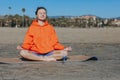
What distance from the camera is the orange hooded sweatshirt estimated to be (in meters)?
11.3

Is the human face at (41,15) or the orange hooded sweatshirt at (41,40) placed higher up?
the human face at (41,15)

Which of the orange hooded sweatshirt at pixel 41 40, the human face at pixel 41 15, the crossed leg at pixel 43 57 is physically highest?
the human face at pixel 41 15

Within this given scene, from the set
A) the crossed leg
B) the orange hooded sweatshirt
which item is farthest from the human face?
the crossed leg

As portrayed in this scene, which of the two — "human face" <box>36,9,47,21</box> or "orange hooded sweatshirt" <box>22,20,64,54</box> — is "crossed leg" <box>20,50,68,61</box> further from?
"human face" <box>36,9,47,21</box>

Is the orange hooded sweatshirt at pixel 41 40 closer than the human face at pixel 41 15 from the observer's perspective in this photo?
No

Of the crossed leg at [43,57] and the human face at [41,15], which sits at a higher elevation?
the human face at [41,15]

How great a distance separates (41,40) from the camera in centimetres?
1134

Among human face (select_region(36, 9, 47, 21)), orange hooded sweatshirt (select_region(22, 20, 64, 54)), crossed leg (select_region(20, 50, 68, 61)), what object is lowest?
crossed leg (select_region(20, 50, 68, 61))

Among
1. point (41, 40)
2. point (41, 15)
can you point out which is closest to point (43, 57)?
point (41, 40)

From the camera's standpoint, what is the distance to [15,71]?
367 inches

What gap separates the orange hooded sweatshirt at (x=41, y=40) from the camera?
37.1 feet

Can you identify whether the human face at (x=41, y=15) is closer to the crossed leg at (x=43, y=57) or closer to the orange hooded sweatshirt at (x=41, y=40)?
the orange hooded sweatshirt at (x=41, y=40)

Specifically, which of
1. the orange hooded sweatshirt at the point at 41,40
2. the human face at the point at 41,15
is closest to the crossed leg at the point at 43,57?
the orange hooded sweatshirt at the point at 41,40

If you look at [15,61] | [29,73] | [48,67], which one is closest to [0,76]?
[29,73]
